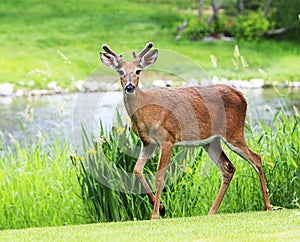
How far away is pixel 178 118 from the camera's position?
6785mm

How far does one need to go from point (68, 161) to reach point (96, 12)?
21635mm

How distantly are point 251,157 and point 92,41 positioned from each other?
19.6 metres

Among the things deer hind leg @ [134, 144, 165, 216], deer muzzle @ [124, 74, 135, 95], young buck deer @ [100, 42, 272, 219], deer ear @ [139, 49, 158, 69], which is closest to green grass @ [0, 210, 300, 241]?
deer hind leg @ [134, 144, 165, 216]

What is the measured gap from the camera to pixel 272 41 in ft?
88.0

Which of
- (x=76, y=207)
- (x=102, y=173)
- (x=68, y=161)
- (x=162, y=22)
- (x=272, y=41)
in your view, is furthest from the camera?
(x=162, y=22)

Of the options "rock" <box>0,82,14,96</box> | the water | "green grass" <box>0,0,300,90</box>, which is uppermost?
the water

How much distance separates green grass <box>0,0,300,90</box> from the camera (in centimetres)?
2352

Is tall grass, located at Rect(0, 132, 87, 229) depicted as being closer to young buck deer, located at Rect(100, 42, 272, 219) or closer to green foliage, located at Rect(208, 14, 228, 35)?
young buck deer, located at Rect(100, 42, 272, 219)

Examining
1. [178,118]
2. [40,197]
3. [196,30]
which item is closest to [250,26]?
[196,30]

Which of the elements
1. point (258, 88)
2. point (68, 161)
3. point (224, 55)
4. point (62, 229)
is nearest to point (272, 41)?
point (224, 55)

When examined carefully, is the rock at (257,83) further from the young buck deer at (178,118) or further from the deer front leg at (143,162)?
the deer front leg at (143,162)

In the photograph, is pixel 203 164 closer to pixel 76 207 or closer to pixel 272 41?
pixel 76 207

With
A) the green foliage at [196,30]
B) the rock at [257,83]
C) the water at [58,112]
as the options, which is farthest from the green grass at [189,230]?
the green foliage at [196,30]

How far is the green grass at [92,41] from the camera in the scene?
23516 mm
